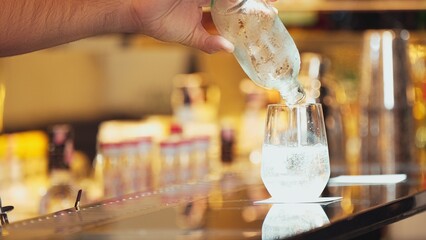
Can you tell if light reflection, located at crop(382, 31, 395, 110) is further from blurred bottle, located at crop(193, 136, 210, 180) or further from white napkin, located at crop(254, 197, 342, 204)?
white napkin, located at crop(254, 197, 342, 204)

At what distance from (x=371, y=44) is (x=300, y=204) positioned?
2.16 meters

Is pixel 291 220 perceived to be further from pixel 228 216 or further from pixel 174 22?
pixel 174 22

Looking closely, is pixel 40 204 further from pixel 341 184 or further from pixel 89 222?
pixel 89 222

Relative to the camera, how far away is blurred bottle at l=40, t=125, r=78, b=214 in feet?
13.4

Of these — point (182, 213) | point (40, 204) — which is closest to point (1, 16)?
point (182, 213)

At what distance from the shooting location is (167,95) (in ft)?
20.2

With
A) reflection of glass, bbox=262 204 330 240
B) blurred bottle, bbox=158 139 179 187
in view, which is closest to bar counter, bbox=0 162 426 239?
reflection of glass, bbox=262 204 330 240

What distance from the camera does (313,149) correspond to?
2.14 m

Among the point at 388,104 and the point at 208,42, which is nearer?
the point at 208,42

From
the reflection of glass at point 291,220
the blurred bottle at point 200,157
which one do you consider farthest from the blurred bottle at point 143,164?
the reflection of glass at point 291,220

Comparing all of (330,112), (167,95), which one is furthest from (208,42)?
(167,95)

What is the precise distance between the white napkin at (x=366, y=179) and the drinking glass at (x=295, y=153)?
319 mm

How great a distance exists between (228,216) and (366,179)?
693 millimetres

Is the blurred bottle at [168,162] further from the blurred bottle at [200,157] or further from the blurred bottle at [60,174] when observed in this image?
the blurred bottle at [60,174]
